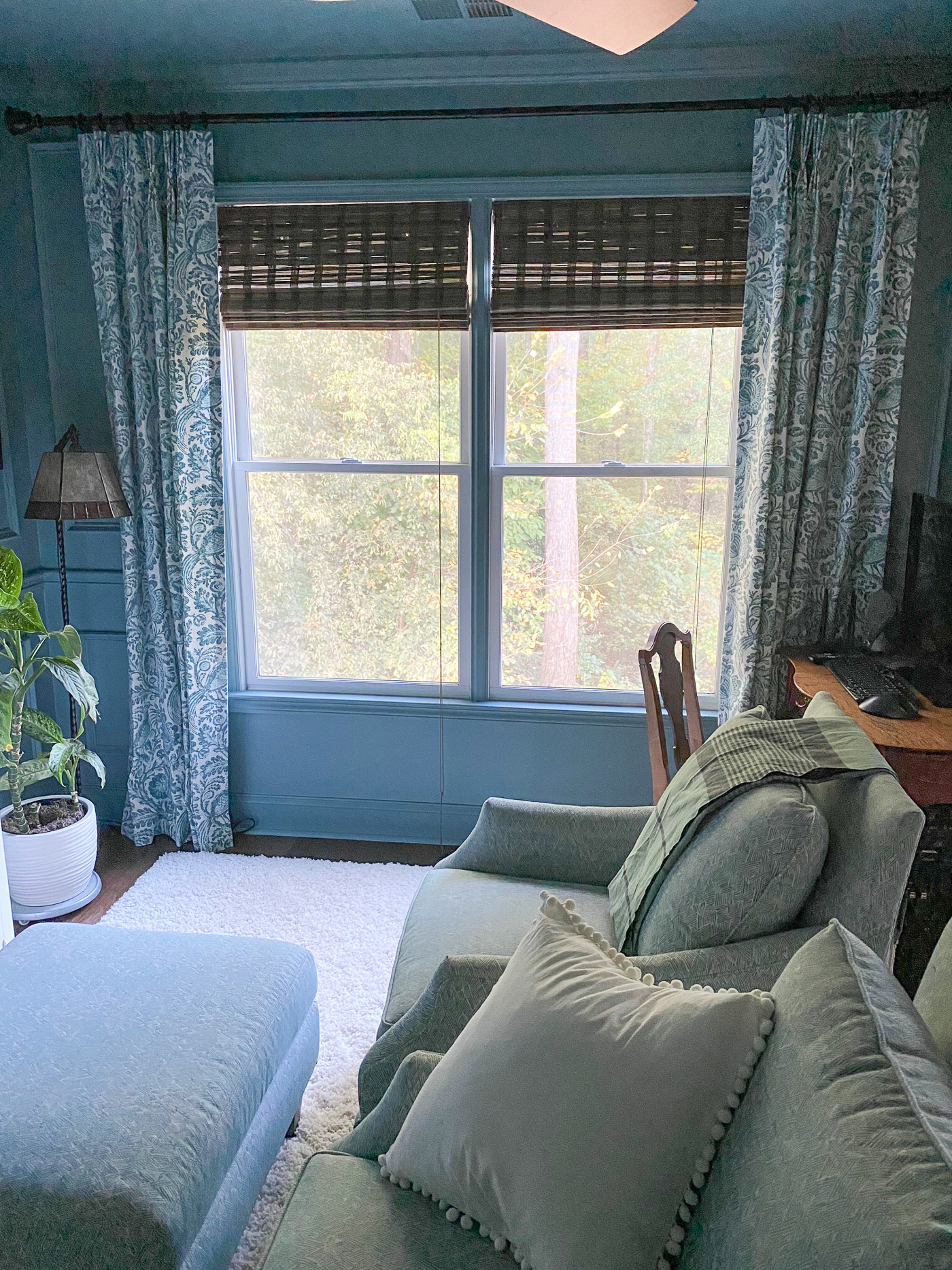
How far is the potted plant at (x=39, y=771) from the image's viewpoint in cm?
291

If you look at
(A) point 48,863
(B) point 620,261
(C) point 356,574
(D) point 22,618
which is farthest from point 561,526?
(A) point 48,863

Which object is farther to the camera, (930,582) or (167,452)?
(167,452)

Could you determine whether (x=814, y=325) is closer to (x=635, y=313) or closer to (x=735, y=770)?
(x=635, y=313)

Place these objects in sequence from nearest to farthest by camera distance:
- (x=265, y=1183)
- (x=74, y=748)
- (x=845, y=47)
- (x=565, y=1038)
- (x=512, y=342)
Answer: (x=565, y=1038) < (x=265, y=1183) < (x=845, y=47) < (x=74, y=748) < (x=512, y=342)

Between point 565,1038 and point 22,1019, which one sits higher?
point 565,1038

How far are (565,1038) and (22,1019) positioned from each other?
1138 millimetres

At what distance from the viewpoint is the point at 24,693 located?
300cm

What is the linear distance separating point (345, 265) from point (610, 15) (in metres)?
2.16

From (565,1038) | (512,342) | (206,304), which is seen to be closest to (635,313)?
(512,342)

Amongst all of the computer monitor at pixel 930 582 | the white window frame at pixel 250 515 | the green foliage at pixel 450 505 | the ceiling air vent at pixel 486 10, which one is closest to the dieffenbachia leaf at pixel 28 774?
the white window frame at pixel 250 515

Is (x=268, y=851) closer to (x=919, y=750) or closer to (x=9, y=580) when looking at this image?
(x=9, y=580)

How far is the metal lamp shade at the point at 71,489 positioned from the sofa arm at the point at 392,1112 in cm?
227

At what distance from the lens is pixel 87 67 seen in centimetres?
313

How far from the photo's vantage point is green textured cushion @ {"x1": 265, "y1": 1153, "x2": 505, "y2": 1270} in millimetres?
1205
